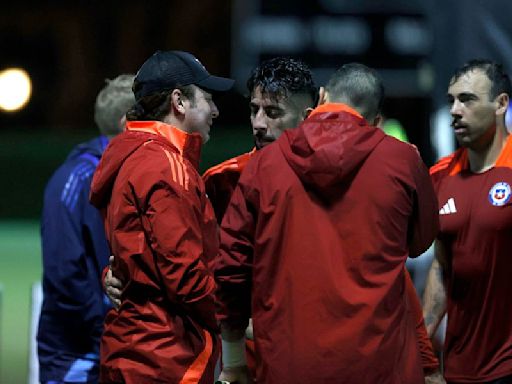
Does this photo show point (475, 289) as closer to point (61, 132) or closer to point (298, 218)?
point (298, 218)

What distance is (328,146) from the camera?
13.9ft

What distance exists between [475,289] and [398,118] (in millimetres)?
3145

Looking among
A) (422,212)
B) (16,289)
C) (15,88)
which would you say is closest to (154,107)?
(422,212)

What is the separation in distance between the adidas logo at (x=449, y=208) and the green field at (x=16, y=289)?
3583 mm

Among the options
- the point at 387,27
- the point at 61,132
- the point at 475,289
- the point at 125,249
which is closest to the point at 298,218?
the point at 125,249

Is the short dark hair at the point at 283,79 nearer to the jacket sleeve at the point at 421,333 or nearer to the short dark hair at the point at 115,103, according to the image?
the jacket sleeve at the point at 421,333

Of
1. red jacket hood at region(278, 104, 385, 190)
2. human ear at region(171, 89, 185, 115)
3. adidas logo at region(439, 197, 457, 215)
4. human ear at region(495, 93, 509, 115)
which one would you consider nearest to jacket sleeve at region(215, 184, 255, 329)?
red jacket hood at region(278, 104, 385, 190)

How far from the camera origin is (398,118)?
8.50m

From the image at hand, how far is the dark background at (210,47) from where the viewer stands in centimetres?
816

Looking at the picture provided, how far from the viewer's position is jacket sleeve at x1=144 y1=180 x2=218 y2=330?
14.3 ft

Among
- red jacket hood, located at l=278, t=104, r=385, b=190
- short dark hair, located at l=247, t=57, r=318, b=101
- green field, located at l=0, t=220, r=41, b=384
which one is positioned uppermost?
short dark hair, located at l=247, t=57, r=318, b=101

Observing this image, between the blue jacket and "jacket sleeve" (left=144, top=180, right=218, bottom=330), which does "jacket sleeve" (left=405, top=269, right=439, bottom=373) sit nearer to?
"jacket sleeve" (left=144, top=180, right=218, bottom=330)

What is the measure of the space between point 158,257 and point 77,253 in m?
1.66

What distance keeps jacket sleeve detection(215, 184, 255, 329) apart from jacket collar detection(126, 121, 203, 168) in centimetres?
34
